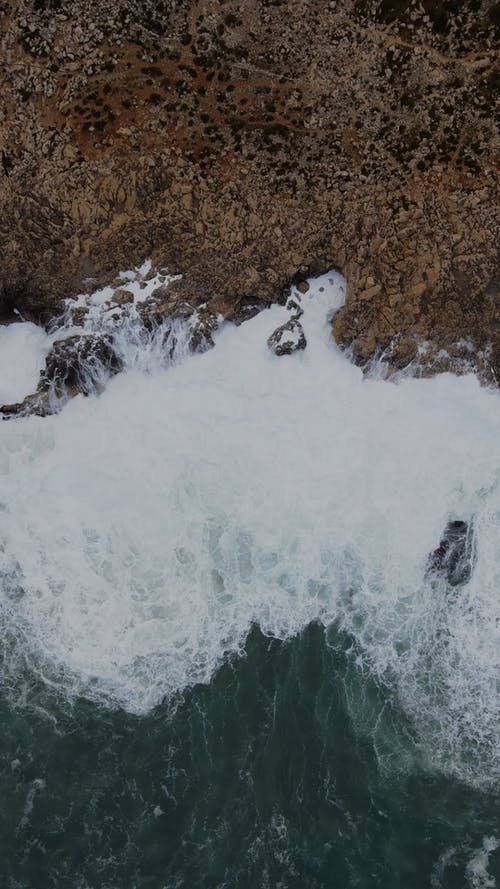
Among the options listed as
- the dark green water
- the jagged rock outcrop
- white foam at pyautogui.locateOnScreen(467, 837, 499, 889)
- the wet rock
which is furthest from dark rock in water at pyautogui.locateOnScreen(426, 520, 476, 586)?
the wet rock

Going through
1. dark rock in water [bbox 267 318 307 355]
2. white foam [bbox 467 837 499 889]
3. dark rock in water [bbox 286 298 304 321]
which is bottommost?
white foam [bbox 467 837 499 889]

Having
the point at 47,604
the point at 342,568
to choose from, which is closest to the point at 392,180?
the point at 342,568

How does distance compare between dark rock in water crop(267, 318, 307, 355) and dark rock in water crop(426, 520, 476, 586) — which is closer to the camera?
dark rock in water crop(426, 520, 476, 586)

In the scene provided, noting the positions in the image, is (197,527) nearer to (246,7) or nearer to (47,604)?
(47,604)

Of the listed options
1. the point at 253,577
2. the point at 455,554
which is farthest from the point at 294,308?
the point at 455,554

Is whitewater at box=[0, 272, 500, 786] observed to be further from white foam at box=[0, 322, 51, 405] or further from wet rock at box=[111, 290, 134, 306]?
wet rock at box=[111, 290, 134, 306]

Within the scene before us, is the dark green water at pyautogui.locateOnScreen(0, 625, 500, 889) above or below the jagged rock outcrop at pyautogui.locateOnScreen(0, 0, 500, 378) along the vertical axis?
below

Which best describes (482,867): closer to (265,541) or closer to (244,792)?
(244,792)
